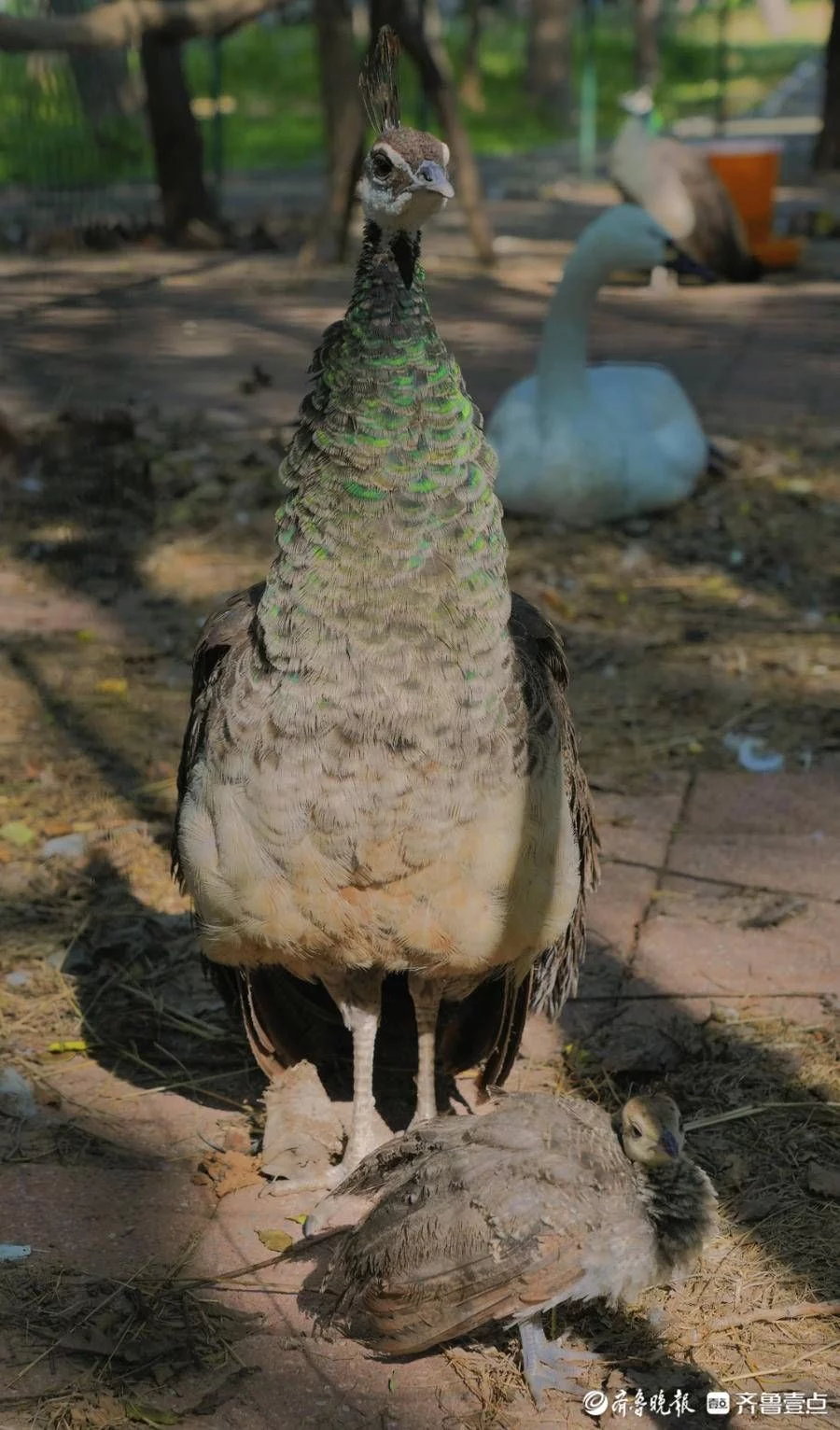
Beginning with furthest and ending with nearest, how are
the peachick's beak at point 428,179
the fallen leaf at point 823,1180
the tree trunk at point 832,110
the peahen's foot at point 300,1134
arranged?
the tree trunk at point 832,110
the peahen's foot at point 300,1134
the fallen leaf at point 823,1180
the peachick's beak at point 428,179

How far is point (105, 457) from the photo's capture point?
776cm

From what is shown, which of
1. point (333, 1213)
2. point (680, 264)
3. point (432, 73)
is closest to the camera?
point (333, 1213)

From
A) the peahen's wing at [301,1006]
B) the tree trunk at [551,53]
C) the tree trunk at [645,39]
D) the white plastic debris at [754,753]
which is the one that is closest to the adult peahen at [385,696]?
the peahen's wing at [301,1006]

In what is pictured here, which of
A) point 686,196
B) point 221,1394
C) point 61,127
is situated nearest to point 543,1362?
point 221,1394

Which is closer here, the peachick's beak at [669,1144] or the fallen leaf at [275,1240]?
the peachick's beak at [669,1144]

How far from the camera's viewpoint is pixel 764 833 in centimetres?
469

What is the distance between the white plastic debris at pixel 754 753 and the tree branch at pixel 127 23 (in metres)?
3.05

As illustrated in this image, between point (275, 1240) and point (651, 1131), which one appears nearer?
point (651, 1131)

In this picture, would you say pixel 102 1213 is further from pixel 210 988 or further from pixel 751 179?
pixel 751 179

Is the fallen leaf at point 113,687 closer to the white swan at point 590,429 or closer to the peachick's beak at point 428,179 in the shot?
the white swan at point 590,429

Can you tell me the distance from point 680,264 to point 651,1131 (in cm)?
536

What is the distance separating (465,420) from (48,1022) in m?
1.79

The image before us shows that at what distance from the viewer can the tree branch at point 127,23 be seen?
19.2 ft

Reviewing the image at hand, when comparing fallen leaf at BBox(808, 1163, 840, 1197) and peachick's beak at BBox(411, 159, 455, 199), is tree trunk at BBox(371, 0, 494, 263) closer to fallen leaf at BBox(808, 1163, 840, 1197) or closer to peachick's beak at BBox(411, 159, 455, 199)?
peachick's beak at BBox(411, 159, 455, 199)
